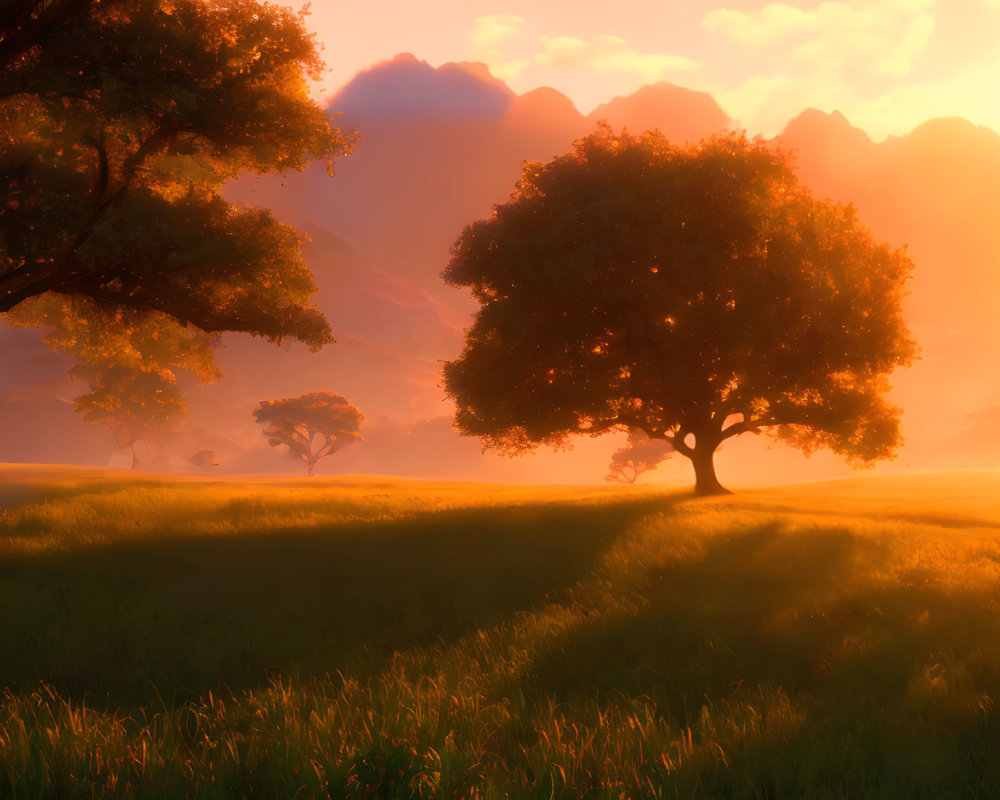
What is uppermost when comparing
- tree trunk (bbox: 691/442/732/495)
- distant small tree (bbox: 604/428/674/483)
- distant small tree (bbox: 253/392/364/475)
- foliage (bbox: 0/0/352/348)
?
foliage (bbox: 0/0/352/348)

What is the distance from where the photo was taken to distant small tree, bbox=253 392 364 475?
93.7m

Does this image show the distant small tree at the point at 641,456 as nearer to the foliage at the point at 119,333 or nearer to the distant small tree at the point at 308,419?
the distant small tree at the point at 308,419

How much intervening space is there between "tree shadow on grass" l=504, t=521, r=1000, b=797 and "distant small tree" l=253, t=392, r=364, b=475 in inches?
3541

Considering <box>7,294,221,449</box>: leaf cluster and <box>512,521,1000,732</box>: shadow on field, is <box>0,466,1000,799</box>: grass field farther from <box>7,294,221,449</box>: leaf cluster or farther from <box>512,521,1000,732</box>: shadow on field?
<box>7,294,221,449</box>: leaf cluster

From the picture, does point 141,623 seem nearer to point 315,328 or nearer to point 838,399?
point 315,328

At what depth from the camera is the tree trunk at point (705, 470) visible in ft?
94.6

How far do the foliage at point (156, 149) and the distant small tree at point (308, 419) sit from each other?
78.9 metres

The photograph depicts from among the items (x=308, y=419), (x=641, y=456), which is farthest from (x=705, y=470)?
(x=308, y=419)

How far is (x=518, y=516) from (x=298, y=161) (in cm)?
1227

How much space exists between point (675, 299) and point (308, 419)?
79.1 metres

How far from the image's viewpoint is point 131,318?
60.1 feet

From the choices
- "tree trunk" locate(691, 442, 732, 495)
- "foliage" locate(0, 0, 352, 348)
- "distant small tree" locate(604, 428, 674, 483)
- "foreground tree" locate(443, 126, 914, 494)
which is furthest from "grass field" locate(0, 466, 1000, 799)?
"distant small tree" locate(604, 428, 674, 483)

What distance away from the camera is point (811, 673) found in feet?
19.4

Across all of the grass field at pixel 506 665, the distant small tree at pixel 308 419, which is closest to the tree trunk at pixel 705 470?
the grass field at pixel 506 665
